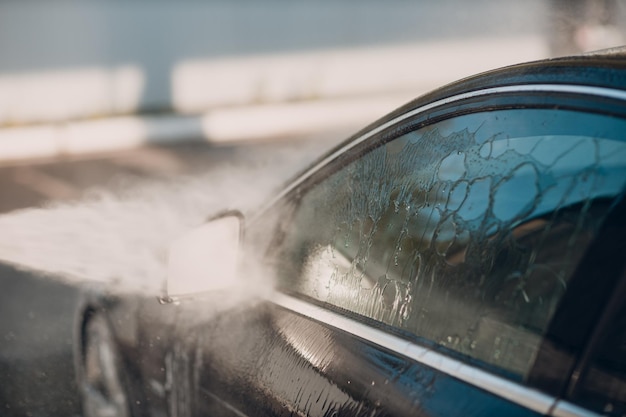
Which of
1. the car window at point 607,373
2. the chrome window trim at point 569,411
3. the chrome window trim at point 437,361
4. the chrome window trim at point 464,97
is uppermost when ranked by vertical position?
the chrome window trim at point 464,97

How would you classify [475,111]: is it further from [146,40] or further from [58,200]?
[146,40]

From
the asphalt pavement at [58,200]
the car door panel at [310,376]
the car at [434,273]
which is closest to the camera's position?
the car at [434,273]

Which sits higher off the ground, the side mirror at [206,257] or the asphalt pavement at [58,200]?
the side mirror at [206,257]

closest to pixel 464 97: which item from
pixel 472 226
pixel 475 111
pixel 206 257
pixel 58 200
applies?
pixel 475 111

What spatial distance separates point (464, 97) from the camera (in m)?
1.93

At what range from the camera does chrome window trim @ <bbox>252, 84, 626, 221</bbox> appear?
5.09 ft

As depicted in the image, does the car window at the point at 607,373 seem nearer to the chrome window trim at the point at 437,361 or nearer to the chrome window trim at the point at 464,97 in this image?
the chrome window trim at the point at 437,361

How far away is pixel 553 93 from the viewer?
1672 millimetres

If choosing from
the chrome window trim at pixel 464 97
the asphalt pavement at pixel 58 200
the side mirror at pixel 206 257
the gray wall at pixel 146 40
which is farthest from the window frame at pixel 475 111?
the gray wall at pixel 146 40

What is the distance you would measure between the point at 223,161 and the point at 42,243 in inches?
144

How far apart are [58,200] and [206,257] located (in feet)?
17.1

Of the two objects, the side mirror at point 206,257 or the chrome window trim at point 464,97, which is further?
the side mirror at point 206,257

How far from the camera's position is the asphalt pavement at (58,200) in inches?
140

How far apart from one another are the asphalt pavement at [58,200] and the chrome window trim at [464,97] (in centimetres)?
151
